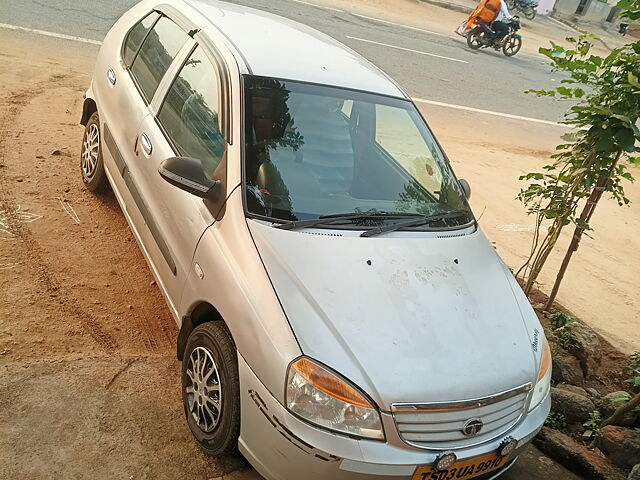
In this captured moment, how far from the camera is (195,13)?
12.9 feet

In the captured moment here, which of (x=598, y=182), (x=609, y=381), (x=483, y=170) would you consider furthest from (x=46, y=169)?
(x=483, y=170)

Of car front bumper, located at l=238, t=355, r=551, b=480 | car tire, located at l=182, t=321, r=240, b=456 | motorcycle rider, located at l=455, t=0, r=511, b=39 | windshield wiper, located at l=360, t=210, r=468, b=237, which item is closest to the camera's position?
car front bumper, located at l=238, t=355, r=551, b=480

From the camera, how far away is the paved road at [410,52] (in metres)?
8.69

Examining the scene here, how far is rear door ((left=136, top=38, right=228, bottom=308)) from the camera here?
10.1 ft

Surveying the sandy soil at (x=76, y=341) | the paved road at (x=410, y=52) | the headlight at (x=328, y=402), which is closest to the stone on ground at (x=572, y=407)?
the headlight at (x=328, y=402)

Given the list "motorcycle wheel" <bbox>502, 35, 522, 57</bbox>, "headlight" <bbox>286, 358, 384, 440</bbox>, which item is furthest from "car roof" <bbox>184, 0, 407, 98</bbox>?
"motorcycle wheel" <bbox>502, 35, 522, 57</bbox>

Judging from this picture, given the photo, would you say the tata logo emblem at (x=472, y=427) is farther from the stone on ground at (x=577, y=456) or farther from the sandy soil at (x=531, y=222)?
the sandy soil at (x=531, y=222)

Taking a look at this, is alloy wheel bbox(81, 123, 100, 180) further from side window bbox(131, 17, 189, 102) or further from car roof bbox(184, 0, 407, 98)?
car roof bbox(184, 0, 407, 98)

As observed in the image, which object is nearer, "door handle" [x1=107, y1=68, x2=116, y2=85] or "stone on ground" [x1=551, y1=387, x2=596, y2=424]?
"stone on ground" [x1=551, y1=387, x2=596, y2=424]

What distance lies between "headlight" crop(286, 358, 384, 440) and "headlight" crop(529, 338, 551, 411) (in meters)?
0.90

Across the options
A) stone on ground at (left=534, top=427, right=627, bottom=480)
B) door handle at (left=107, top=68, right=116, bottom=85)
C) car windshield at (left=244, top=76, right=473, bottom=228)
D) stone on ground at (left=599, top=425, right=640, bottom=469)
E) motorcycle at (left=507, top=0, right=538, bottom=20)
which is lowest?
stone on ground at (left=534, top=427, right=627, bottom=480)

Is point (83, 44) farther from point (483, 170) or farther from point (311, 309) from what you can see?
point (311, 309)

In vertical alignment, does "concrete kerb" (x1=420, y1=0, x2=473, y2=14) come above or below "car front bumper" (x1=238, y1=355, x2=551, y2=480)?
above

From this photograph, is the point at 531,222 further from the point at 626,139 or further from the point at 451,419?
the point at 451,419
